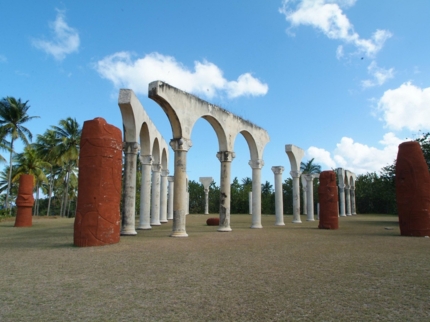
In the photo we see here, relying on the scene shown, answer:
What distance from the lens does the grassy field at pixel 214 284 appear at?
4160mm

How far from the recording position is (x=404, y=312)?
4.16 m

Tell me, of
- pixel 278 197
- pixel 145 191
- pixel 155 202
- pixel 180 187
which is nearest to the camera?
pixel 180 187

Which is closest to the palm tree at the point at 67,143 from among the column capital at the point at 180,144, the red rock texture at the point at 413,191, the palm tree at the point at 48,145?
the palm tree at the point at 48,145

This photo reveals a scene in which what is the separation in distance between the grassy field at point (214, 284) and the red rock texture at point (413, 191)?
4.04 m

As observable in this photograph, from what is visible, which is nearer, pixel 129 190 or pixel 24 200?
pixel 129 190

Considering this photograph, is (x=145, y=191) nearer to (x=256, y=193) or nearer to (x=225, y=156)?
(x=225, y=156)

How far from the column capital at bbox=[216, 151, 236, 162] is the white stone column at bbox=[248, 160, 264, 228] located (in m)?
2.69

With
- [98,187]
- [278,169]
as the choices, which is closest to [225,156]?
[278,169]

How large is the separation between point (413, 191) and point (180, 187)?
849cm

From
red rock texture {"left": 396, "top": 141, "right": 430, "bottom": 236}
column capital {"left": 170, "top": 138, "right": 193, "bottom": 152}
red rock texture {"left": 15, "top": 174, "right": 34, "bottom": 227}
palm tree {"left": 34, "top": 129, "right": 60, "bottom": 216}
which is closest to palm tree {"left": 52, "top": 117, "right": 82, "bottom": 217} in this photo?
palm tree {"left": 34, "top": 129, "right": 60, "bottom": 216}

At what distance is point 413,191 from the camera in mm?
12500

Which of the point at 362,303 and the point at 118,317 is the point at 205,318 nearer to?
the point at 118,317

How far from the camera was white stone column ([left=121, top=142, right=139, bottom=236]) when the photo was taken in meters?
13.2

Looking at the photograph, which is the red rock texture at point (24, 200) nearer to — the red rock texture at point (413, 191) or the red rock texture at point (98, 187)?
the red rock texture at point (98, 187)
